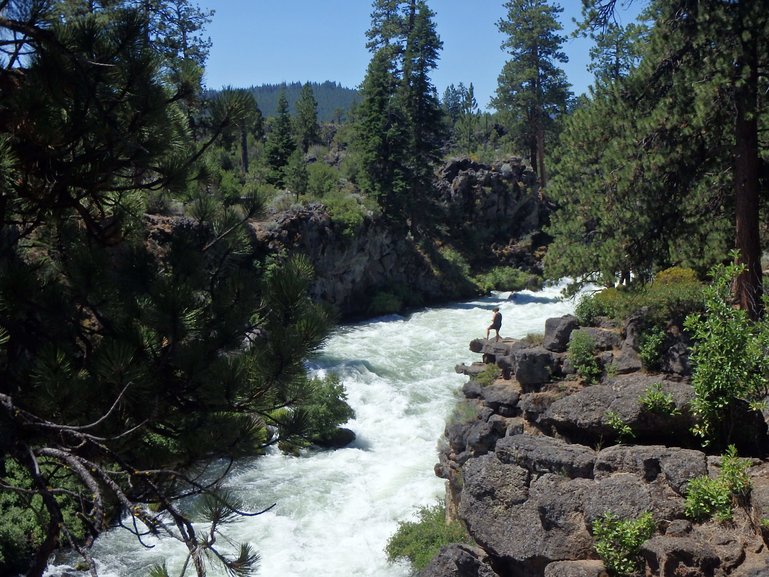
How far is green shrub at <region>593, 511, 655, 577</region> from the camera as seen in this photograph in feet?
21.5

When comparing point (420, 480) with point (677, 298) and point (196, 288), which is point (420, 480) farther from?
point (196, 288)

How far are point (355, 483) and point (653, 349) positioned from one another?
6335 mm

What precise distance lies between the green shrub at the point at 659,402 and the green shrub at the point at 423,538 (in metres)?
3.20

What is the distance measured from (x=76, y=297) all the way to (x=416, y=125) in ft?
112

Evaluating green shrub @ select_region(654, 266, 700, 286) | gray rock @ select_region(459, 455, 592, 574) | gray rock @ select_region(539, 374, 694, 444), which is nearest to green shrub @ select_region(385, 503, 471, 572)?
gray rock @ select_region(459, 455, 592, 574)

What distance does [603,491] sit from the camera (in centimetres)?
729

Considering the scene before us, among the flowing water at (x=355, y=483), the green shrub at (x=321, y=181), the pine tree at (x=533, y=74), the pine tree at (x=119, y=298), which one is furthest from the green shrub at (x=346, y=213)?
the pine tree at (x=119, y=298)

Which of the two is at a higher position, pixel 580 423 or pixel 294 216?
pixel 294 216

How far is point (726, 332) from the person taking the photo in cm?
756

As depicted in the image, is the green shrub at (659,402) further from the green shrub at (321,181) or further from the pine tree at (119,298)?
the green shrub at (321,181)

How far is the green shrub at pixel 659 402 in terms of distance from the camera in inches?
317

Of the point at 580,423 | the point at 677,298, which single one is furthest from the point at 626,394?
the point at 677,298

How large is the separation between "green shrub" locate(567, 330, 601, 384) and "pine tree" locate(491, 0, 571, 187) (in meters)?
31.8

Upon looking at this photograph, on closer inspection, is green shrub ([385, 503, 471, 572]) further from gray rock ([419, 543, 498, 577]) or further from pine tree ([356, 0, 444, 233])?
pine tree ([356, 0, 444, 233])
